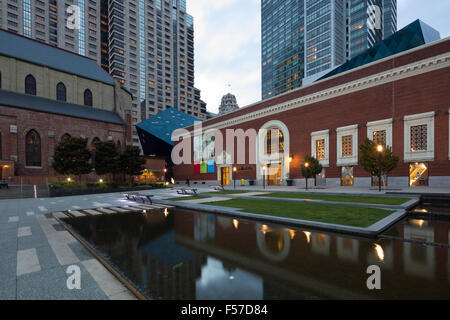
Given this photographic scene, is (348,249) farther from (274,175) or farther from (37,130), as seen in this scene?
(37,130)

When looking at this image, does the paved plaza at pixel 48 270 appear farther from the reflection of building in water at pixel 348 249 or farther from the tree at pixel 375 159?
the tree at pixel 375 159

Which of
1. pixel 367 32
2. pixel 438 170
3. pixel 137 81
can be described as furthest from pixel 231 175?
pixel 367 32

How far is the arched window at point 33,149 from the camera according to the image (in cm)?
3228

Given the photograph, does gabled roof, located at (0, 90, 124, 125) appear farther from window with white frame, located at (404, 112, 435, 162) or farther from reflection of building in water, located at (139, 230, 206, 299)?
window with white frame, located at (404, 112, 435, 162)

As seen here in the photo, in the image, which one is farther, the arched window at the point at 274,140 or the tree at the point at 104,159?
the arched window at the point at 274,140

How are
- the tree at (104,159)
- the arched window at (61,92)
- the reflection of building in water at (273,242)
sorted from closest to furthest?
1. the reflection of building in water at (273,242)
2. the tree at (104,159)
3. the arched window at (61,92)

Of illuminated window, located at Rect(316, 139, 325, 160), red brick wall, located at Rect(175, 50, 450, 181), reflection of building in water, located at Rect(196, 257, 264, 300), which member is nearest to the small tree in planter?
red brick wall, located at Rect(175, 50, 450, 181)

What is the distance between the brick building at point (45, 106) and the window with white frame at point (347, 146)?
40.5 metres

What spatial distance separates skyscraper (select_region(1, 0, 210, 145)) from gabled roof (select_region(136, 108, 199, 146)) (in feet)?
90.0

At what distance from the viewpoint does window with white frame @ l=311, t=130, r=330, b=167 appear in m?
25.9

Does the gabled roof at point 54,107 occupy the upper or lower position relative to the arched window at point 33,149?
upper

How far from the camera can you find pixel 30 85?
3659 centimetres

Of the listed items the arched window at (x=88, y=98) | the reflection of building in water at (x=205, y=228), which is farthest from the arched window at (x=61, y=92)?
the reflection of building in water at (x=205, y=228)

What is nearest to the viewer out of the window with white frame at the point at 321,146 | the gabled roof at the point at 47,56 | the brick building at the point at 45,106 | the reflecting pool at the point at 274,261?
the reflecting pool at the point at 274,261
